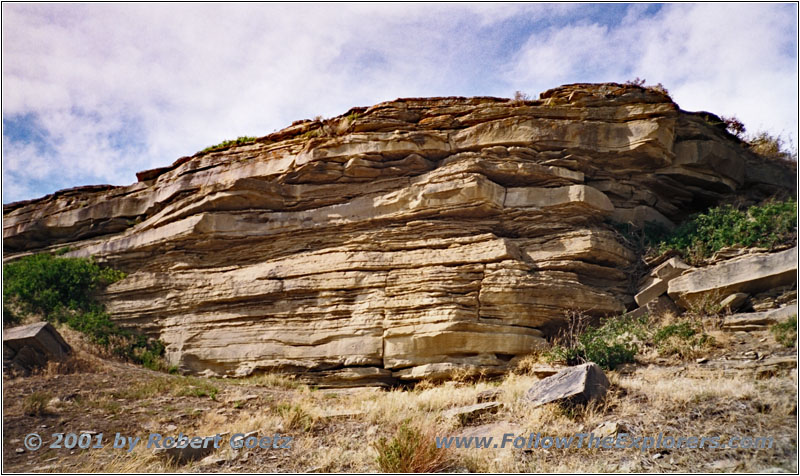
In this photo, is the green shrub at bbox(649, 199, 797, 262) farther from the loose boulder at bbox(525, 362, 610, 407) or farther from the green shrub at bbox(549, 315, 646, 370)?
the loose boulder at bbox(525, 362, 610, 407)

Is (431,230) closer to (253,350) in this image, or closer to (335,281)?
(335,281)

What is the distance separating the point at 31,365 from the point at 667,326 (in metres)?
13.5

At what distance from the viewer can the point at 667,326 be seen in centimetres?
1177

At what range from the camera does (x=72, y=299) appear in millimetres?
16781

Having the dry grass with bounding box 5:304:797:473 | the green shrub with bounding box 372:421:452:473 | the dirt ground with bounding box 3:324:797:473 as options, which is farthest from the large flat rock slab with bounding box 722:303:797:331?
the green shrub with bounding box 372:421:452:473

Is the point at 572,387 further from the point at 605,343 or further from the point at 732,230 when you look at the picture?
the point at 732,230

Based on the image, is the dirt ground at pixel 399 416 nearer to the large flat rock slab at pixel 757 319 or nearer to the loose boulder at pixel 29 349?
the large flat rock slab at pixel 757 319

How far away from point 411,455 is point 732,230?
996cm

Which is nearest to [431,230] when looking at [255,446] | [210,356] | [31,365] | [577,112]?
[577,112]

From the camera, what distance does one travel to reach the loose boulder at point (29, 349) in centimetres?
1241

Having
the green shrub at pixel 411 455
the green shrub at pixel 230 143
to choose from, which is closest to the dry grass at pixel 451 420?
the green shrub at pixel 411 455

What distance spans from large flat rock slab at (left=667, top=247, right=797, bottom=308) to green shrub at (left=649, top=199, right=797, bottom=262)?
69 cm

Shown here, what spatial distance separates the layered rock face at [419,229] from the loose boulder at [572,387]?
3.01 meters

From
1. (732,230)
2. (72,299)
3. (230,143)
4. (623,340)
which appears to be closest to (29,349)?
(72,299)
